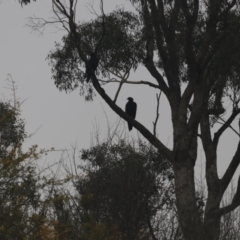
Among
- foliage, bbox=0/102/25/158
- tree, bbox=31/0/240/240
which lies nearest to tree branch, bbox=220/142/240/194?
tree, bbox=31/0/240/240

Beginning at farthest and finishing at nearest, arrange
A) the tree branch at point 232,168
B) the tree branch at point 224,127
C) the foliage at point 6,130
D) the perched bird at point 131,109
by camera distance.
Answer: the perched bird at point 131,109, the tree branch at point 224,127, the tree branch at point 232,168, the foliage at point 6,130

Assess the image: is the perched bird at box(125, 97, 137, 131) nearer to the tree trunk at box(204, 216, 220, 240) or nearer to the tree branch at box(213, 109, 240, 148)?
the tree branch at box(213, 109, 240, 148)

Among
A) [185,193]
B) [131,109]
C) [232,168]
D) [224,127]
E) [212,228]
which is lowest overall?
[212,228]

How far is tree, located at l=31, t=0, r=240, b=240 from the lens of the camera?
42.6ft

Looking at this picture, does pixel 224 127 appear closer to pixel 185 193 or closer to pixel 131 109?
pixel 185 193

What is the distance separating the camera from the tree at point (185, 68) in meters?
13.0

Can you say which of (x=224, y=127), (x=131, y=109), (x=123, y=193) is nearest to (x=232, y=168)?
(x=224, y=127)

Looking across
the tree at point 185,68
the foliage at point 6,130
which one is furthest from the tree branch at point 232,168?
the foliage at point 6,130

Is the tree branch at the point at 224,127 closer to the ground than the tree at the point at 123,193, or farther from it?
farther from it


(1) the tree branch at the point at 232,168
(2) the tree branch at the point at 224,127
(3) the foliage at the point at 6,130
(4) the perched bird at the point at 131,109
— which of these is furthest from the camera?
(4) the perched bird at the point at 131,109

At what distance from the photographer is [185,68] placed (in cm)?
1584

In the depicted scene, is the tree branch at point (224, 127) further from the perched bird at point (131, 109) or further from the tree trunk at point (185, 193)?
the perched bird at point (131, 109)

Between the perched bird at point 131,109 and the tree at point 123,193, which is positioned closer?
the tree at point 123,193

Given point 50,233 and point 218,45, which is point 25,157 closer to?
point 50,233
